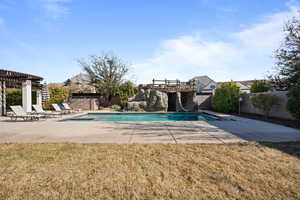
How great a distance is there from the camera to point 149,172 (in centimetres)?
309

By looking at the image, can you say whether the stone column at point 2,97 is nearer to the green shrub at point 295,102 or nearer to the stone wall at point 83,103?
the stone wall at point 83,103

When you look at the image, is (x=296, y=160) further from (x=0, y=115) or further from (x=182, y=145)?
(x=0, y=115)

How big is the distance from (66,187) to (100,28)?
13.9 metres

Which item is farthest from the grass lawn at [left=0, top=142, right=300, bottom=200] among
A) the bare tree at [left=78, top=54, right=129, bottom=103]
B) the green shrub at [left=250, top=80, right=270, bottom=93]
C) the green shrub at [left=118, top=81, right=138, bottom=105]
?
the bare tree at [left=78, top=54, right=129, bottom=103]

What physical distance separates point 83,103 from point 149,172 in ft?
65.8

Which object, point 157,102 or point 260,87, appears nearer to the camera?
point 260,87

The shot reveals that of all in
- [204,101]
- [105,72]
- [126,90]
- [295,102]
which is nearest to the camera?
[295,102]

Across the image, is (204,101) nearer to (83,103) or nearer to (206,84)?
(83,103)

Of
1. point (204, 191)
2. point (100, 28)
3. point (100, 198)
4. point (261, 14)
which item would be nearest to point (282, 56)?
point (261, 14)

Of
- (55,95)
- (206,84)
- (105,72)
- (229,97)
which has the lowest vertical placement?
(229,97)

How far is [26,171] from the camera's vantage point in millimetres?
3141

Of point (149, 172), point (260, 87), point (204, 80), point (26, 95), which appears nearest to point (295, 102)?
point (260, 87)

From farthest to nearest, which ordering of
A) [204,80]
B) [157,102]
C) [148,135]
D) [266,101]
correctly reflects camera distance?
[204,80]
[157,102]
[266,101]
[148,135]

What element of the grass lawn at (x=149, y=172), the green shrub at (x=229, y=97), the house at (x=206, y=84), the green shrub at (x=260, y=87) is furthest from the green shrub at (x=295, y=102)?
the house at (x=206, y=84)
